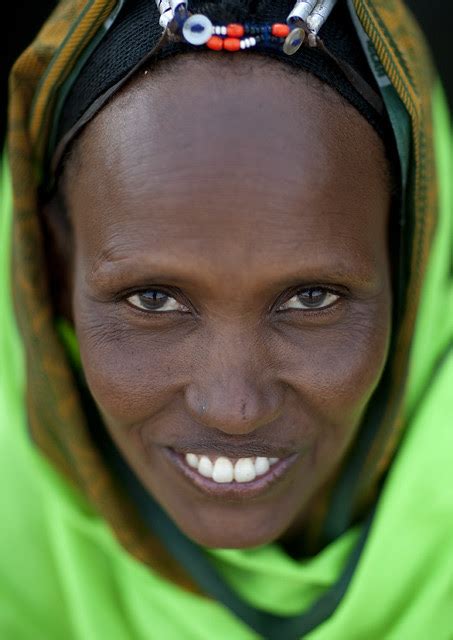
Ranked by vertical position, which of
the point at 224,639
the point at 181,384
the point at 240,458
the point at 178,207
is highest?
the point at 178,207

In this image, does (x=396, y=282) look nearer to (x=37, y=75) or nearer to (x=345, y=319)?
(x=345, y=319)

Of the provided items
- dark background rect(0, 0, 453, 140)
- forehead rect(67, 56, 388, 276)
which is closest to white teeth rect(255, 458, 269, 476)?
forehead rect(67, 56, 388, 276)

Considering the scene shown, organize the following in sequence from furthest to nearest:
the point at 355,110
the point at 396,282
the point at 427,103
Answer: the point at 396,282 → the point at 427,103 → the point at 355,110

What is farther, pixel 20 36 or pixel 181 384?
pixel 20 36

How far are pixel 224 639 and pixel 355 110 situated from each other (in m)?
1.22

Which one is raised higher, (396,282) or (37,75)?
(37,75)

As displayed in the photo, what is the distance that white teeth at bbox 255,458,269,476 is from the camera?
1.55 metres

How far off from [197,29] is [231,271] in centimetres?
40

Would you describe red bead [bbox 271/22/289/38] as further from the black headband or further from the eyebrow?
the eyebrow

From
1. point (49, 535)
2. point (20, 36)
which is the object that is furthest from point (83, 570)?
point (20, 36)

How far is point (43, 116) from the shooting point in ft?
5.19

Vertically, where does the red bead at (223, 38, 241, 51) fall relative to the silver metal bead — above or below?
below

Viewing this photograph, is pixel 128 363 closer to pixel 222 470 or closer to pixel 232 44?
pixel 222 470

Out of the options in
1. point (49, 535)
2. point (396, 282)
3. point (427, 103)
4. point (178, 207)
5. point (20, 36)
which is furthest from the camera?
point (20, 36)
